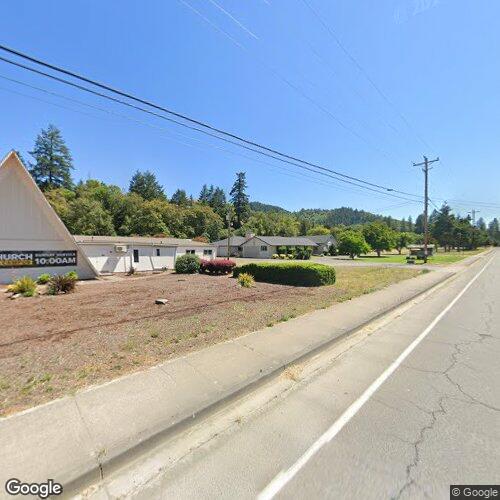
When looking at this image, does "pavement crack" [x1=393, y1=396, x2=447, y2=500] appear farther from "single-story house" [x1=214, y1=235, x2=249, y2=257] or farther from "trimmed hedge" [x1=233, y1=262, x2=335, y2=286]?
"single-story house" [x1=214, y1=235, x2=249, y2=257]

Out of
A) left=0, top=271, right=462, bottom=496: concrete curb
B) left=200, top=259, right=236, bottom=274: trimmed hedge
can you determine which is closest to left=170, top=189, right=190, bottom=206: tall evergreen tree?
left=200, top=259, right=236, bottom=274: trimmed hedge

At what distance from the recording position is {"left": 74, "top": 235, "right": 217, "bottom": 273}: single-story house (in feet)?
75.1

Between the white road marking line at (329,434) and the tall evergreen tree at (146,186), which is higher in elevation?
the tall evergreen tree at (146,186)

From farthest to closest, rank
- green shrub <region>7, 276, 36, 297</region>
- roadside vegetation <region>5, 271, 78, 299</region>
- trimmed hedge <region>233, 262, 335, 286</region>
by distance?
trimmed hedge <region>233, 262, 335, 286</region>
roadside vegetation <region>5, 271, 78, 299</region>
green shrub <region>7, 276, 36, 297</region>

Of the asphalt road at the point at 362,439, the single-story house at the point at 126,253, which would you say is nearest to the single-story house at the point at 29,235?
the single-story house at the point at 126,253

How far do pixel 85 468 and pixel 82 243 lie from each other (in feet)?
73.3

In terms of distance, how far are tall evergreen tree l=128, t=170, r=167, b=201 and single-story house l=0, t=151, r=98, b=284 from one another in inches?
2652

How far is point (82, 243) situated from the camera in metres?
21.8

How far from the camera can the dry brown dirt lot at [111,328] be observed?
180 inches

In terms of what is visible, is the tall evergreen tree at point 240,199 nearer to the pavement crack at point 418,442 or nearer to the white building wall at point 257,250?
the white building wall at point 257,250

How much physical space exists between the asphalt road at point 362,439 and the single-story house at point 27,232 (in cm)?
1886

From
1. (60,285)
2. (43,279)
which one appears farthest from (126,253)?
(60,285)

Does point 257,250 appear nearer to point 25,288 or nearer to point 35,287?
point 35,287

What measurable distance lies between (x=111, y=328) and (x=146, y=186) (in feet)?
276
